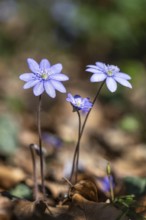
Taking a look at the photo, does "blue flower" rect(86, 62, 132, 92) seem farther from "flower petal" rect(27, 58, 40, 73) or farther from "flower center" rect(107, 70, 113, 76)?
"flower petal" rect(27, 58, 40, 73)

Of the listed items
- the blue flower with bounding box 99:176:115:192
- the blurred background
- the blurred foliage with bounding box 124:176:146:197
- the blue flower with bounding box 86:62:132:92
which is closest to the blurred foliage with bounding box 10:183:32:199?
the blue flower with bounding box 99:176:115:192

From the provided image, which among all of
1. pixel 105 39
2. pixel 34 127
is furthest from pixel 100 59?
pixel 34 127

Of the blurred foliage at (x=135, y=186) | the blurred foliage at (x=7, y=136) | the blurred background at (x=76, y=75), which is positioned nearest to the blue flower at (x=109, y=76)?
the blurred foliage at (x=135, y=186)

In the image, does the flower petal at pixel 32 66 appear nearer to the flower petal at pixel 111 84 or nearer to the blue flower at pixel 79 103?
the blue flower at pixel 79 103

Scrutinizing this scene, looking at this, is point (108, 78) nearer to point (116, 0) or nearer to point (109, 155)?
point (109, 155)

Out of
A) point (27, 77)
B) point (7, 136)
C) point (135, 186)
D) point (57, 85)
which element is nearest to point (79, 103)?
point (57, 85)

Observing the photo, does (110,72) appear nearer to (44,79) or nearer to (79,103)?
(79,103)
